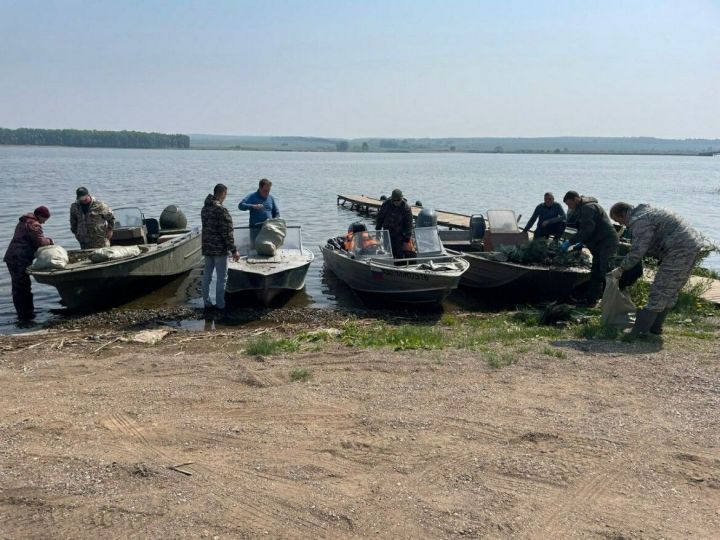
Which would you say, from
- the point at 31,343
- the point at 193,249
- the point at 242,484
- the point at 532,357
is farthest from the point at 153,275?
the point at 242,484

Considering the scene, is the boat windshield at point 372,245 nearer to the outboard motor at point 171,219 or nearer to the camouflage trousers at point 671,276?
the camouflage trousers at point 671,276

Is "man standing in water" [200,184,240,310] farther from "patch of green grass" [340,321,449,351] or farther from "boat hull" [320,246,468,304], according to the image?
"boat hull" [320,246,468,304]

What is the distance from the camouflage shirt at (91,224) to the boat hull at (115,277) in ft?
Result: 2.79

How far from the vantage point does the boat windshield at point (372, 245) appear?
12195mm

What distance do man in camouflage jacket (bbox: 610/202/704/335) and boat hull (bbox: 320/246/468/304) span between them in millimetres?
3374

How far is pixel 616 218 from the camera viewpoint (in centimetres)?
826

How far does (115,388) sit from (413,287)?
5.92 m

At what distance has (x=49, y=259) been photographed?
1036 centimetres

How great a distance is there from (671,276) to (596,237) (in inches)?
111

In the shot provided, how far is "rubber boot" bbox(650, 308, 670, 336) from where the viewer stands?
27.3ft

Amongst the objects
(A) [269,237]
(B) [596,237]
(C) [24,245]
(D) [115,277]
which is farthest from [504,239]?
(C) [24,245]

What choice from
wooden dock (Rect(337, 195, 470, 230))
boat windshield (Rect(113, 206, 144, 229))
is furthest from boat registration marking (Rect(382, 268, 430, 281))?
wooden dock (Rect(337, 195, 470, 230))

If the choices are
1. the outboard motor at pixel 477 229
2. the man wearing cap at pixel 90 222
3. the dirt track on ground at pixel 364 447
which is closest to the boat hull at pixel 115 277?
the man wearing cap at pixel 90 222

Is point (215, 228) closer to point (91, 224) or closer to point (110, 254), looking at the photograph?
point (110, 254)
